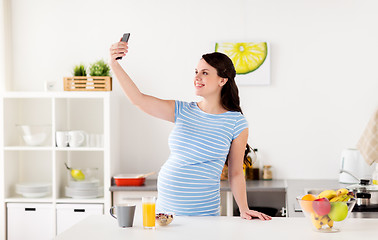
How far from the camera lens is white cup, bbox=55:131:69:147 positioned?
12.9 ft

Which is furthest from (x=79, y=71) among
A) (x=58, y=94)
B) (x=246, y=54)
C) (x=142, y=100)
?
(x=142, y=100)

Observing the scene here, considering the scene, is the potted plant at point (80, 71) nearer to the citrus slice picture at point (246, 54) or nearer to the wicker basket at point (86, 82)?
the wicker basket at point (86, 82)

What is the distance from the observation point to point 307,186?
3.83 m

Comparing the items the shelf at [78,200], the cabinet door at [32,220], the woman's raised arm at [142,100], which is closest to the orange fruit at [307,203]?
the woman's raised arm at [142,100]

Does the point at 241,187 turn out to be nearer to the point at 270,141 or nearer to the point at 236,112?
the point at 236,112

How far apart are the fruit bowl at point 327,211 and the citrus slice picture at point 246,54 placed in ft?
7.48

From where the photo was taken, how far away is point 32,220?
12.9 feet

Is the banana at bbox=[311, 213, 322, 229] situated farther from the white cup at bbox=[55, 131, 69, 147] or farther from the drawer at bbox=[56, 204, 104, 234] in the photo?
the white cup at bbox=[55, 131, 69, 147]

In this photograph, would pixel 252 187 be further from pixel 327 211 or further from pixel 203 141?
pixel 327 211

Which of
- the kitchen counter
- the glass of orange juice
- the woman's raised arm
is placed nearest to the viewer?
the glass of orange juice

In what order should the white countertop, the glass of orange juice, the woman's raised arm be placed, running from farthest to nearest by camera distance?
the woman's raised arm < the glass of orange juice < the white countertop

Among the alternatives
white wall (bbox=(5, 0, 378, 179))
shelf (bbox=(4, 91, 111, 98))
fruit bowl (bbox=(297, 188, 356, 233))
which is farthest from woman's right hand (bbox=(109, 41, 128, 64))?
white wall (bbox=(5, 0, 378, 179))

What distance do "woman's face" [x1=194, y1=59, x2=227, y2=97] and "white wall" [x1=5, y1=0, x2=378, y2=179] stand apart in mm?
1744

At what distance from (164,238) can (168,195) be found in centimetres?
56
